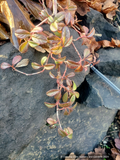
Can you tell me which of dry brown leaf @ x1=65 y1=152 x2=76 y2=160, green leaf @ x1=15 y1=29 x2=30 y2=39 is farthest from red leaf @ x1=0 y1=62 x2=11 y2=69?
dry brown leaf @ x1=65 y1=152 x2=76 y2=160

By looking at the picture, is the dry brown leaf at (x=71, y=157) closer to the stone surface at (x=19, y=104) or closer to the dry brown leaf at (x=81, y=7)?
the stone surface at (x=19, y=104)

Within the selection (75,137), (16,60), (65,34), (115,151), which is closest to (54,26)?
(65,34)

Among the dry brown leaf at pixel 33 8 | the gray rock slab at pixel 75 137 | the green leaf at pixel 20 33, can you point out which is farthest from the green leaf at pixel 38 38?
the gray rock slab at pixel 75 137

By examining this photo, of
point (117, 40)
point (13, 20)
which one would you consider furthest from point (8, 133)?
point (117, 40)

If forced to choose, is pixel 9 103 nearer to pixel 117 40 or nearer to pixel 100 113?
pixel 100 113

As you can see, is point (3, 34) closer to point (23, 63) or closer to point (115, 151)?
point (23, 63)

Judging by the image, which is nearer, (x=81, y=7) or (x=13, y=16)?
(x=13, y=16)
